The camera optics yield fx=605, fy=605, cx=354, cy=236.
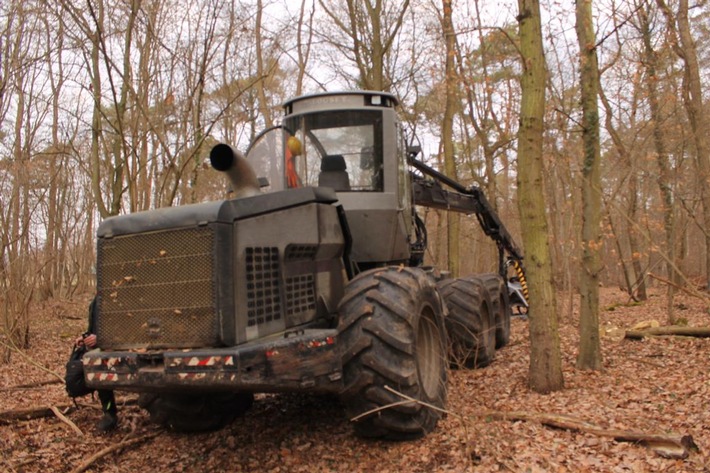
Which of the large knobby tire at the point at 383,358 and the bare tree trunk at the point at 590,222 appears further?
the bare tree trunk at the point at 590,222

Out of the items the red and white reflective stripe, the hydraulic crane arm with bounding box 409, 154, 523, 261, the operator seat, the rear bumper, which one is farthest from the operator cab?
the red and white reflective stripe

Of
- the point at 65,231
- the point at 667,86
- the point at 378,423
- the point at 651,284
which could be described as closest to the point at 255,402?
the point at 378,423

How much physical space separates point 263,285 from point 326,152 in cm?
236

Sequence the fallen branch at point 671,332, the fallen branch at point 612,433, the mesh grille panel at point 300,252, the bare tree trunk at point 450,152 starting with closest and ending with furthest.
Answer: the fallen branch at point 612,433 < the mesh grille panel at point 300,252 < the fallen branch at point 671,332 < the bare tree trunk at point 450,152

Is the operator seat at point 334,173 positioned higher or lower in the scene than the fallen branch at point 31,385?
higher

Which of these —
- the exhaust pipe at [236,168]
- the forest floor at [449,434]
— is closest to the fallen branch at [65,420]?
the forest floor at [449,434]

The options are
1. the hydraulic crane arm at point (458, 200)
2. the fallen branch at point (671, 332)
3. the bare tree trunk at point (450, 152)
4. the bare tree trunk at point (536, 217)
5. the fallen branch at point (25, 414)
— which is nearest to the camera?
the fallen branch at point (25, 414)

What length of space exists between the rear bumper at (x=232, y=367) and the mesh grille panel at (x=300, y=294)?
315 millimetres

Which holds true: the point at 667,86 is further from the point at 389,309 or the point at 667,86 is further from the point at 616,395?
the point at 389,309

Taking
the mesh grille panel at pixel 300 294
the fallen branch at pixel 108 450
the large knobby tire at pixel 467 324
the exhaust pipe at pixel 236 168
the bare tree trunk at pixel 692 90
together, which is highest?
the bare tree trunk at pixel 692 90

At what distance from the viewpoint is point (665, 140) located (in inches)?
625

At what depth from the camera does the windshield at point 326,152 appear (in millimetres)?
6098

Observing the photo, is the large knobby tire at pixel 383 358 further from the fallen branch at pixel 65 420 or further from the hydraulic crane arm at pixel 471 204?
the fallen branch at pixel 65 420

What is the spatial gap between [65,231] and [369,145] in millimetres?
17127
